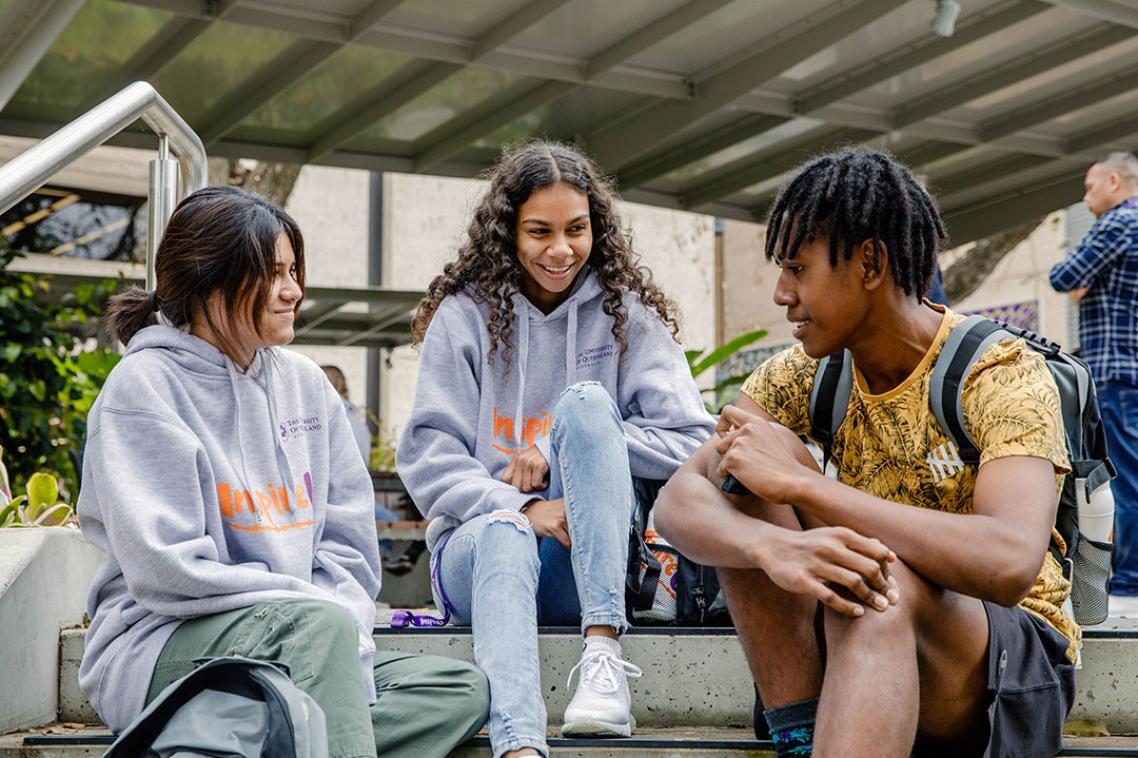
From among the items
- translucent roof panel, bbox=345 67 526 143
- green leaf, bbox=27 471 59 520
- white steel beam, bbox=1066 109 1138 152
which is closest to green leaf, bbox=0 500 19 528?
green leaf, bbox=27 471 59 520

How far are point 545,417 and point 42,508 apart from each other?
5.56 feet

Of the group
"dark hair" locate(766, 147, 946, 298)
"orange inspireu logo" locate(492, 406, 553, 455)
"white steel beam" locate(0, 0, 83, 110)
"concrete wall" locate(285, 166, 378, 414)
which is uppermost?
"concrete wall" locate(285, 166, 378, 414)

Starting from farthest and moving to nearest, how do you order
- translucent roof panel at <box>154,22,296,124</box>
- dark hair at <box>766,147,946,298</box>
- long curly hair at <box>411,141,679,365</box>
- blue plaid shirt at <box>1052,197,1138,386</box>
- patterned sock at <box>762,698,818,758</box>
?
1. translucent roof panel at <box>154,22,296,124</box>
2. blue plaid shirt at <box>1052,197,1138,386</box>
3. long curly hair at <box>411,141,679,365</box>
4. dark hair at <box>766,147,946,298</box>
5. patterned sock at <box>762,698,818,758</box>

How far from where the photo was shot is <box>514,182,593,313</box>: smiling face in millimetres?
3674

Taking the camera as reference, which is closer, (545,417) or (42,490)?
(545,417)

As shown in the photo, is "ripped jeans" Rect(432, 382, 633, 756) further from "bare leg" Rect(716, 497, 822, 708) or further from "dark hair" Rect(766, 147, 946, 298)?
"dark hair" Rect(766, 147, 946, 298)

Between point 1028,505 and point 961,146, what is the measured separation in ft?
18.3

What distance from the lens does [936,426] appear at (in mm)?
2662

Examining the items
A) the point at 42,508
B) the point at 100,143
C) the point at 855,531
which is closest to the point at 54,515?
the point at 42,508

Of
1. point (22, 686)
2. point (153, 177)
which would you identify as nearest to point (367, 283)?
point (153, 177)

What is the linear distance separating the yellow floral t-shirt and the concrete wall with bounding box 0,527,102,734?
1816 mm

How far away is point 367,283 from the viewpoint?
16.6m

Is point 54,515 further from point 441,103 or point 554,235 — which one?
point 441,103

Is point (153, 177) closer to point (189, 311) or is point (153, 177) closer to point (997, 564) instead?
point (189, 311)
